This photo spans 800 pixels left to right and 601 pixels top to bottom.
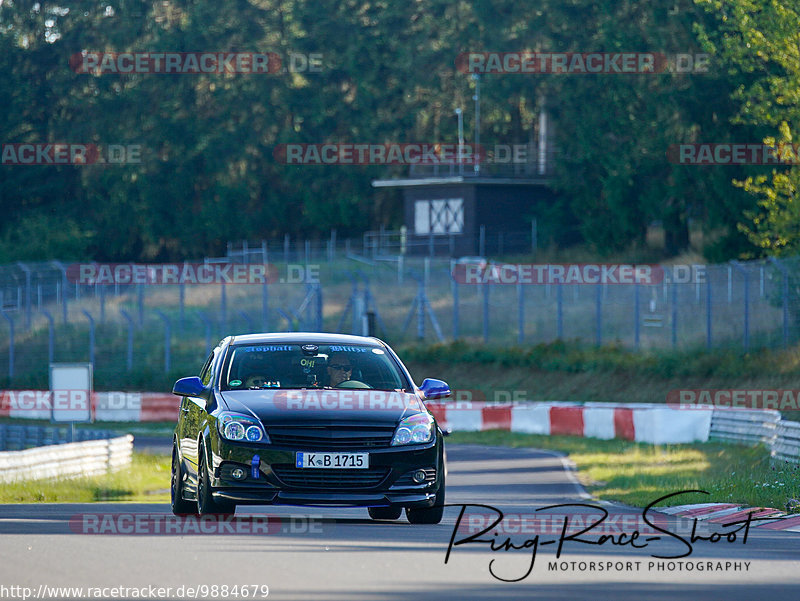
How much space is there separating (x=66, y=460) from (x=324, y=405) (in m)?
9.85

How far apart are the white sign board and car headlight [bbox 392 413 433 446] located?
11568 millimetres

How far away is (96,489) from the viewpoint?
20156mm

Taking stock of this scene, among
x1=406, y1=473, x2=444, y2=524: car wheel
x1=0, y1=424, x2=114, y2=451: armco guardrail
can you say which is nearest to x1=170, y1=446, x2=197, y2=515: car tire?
x1=406, y1=473, x2=444, y2=524: car wheel

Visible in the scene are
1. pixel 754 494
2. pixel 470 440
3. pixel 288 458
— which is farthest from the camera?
pixel 470 440

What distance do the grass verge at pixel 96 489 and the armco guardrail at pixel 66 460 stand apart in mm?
144

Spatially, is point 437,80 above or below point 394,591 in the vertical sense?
above

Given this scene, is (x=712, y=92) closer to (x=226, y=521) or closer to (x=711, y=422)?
(x=711, y=422)

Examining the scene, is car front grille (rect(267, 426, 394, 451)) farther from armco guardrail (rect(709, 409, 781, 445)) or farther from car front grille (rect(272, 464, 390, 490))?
armco guardrail (rect(709, 409, 781, 445))

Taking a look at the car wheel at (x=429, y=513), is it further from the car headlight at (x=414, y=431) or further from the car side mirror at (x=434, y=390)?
the car side mirror at (x=434, y=390)

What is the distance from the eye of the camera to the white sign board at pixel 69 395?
75.6 ft

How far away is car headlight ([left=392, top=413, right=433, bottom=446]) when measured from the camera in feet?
39.5

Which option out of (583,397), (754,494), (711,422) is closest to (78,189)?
(583,397)

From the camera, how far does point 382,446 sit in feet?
39.2

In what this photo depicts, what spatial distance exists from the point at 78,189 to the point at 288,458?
72456 millimetres
